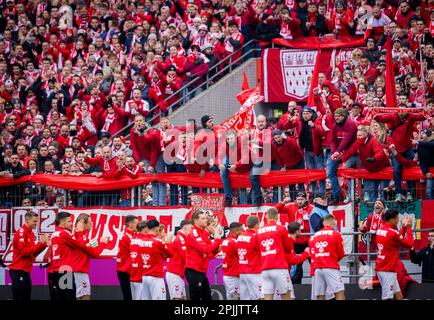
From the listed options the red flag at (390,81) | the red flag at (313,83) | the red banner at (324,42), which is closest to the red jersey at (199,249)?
the red flag at (313,83)

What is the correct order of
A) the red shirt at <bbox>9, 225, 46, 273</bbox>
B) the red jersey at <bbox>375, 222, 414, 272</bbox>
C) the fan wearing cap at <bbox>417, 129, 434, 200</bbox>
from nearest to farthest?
the red jersey at <bbox>375, 222, 414, 272</bbox> < the fan wearing cap at <bbox>417, 129, 434, 200</bbox> < the red shirt at <bbox>9, 225, 46, 273</bbox>

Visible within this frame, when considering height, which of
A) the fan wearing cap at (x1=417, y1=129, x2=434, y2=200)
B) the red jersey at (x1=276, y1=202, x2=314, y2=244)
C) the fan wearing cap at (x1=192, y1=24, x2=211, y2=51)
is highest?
the fan wearing cap at (x1=192, y1=24, x2=211, y2=51)

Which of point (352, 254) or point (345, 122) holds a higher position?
point (345, 122)

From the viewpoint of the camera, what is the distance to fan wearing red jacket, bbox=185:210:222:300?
67.2ft

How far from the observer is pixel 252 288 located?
20.5 metres

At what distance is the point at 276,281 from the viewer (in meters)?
20.0

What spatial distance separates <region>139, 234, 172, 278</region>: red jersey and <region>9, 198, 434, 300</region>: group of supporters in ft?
0.06

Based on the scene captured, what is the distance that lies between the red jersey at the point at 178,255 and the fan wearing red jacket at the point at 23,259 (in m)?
2.55

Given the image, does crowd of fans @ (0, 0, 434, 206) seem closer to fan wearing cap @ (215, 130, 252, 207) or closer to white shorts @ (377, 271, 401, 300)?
fan wearing cap @ (215, 130, 252, 207)

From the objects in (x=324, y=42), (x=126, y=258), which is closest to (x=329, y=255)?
(x=126, y=258)

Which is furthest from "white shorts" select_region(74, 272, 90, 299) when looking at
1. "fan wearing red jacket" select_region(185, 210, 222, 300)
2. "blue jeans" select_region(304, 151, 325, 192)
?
"blue jeans" select_region(304, 151, 325, 192)

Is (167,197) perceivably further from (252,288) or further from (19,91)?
(19,91)

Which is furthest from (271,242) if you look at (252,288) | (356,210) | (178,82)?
(178,82)

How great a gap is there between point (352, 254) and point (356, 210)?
1.03 meters
